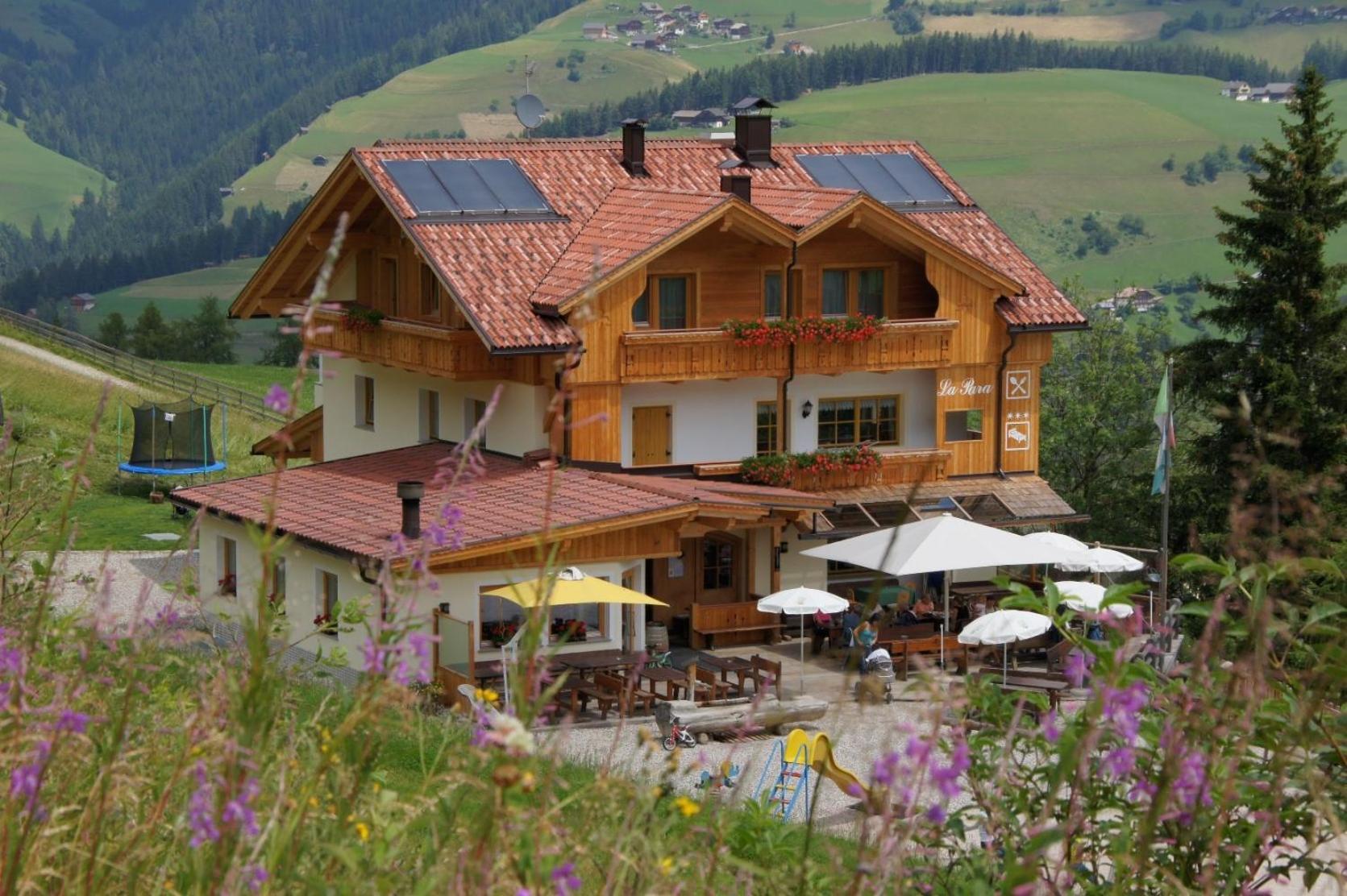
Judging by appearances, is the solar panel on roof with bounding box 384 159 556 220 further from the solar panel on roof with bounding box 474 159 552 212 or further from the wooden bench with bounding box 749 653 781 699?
the wooden bench with bounding box 749 653 781 699

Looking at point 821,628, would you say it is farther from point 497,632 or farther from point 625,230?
point 625,230

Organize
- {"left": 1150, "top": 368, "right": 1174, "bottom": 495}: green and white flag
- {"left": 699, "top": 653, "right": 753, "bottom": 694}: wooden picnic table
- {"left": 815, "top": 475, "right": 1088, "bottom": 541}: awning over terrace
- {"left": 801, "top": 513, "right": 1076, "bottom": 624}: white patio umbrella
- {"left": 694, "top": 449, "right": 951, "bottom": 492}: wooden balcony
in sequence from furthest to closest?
{"left": 1150, "top": 368, "right": 1174, "bottom": 495}: green and white flag → {"left": 694, "top": 449, "right": 951, "bottom": 492}: wooden balcony → {"left": 815, "top": 475, "right": 1088, "bottom": 541}: awning over terrace → {"left": 801, "top": 513, "right": 1076, "bottom": 624}: white patio umbrella → {"left": 699, "top": 653, "right": 753, "bottom": 694}: wooden picnic table

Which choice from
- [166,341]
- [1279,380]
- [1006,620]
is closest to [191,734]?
[1006,620]

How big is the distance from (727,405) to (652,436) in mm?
1210

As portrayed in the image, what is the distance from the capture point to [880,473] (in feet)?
109

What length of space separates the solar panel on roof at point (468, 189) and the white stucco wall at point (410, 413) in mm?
2625

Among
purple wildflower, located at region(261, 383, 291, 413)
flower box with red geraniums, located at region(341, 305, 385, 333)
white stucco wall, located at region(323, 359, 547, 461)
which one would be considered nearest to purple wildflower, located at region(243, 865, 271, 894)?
purple wildflower, located at region(261, 383, 291, 413)

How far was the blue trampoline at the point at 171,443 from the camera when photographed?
45344mm

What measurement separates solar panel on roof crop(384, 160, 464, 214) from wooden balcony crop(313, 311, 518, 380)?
1.75 meters

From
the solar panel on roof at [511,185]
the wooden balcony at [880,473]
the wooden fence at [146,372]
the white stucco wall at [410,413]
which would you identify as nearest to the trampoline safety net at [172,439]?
the white stucco wall at [410,413]

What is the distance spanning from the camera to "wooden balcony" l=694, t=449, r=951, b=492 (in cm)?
3253

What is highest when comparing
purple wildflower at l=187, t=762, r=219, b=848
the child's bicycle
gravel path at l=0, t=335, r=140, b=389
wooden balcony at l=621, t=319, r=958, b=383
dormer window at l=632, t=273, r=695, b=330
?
dormer window at l=632, t=273, r=695, b=330

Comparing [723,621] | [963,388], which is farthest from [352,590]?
[963,388]

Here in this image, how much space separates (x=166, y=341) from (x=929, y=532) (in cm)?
8105
